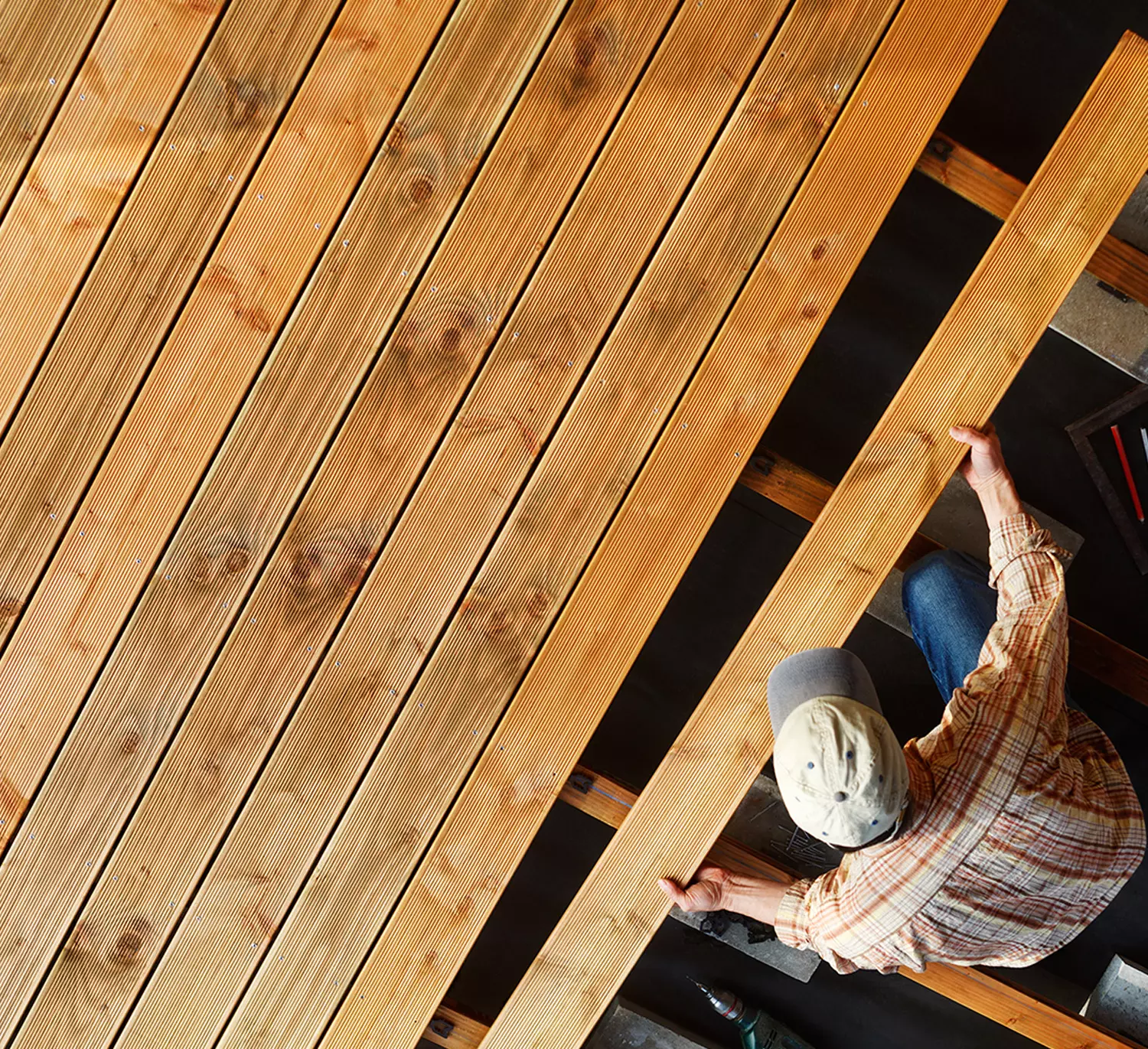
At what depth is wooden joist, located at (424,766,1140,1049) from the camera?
235 cm

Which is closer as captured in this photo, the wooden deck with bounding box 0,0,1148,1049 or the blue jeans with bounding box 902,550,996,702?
the wooden deck with bounding box 0,0,1148,1049

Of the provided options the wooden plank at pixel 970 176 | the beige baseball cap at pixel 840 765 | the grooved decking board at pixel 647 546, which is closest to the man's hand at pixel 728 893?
the grooved decking board at pixel 647 546

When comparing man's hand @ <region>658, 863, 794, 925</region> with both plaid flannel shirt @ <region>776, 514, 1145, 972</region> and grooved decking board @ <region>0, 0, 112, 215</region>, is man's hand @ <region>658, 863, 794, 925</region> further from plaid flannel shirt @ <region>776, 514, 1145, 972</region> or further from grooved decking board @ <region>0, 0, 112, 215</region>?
grooved decking board @ <region>0, 0, 112, 215</region>

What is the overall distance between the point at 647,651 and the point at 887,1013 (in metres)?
1.78

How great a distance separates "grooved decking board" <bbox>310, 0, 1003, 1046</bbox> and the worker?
18.5 inches

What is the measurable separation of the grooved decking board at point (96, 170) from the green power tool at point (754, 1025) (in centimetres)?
290

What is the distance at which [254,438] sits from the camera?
7.22 ft

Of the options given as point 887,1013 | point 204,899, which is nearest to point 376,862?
point 204,899

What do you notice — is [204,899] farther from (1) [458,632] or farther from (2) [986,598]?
A: (2) [986,598]

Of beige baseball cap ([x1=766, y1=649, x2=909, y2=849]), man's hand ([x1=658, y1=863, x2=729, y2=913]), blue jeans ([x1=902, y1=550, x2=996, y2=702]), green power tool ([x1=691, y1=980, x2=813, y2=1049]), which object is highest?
blue jeans ([x1=902, y1=550, x2=996, y2=702])

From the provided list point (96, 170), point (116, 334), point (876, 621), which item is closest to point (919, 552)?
point (876, 621)

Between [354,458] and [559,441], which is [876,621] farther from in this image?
[354,458]

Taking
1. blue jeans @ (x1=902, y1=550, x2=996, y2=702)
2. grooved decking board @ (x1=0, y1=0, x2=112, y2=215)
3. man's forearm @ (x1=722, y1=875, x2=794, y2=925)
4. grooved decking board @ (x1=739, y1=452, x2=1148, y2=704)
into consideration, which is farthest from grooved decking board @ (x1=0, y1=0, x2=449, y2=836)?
blue jeans @ (x1=902, y1=550, x2=996, y2=702)

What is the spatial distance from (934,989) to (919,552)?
130 centimetres
